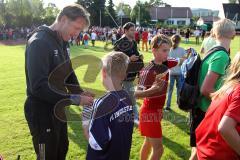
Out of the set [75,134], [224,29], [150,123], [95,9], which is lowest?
[75,134]

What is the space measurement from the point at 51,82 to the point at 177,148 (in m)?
3.18

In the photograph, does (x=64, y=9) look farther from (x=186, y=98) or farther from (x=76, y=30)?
(x=186, y=98)

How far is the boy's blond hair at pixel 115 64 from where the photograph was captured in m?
2.62

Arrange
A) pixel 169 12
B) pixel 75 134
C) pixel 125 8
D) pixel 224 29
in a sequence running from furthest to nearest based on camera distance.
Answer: pixel 169 12 < pixel 125 8 < pixel 75 134 < pixel 224 29

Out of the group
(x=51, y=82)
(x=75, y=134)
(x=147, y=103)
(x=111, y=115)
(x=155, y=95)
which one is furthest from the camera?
(x=75, y=134)

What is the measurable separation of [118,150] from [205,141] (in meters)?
0.71

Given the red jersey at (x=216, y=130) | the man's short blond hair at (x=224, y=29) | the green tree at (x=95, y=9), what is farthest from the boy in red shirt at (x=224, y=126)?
the green tree at (x=95, y=9)

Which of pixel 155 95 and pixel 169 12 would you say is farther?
pixel 169 12

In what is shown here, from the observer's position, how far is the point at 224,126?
7.19 feet

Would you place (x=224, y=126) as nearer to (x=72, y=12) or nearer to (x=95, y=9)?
(x=72, y=12)

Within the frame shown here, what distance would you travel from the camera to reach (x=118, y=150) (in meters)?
2.75

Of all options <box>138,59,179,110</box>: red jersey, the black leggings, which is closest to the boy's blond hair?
the black leggings

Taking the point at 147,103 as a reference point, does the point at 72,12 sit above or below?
above

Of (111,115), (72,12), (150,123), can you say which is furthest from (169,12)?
(111,115)
